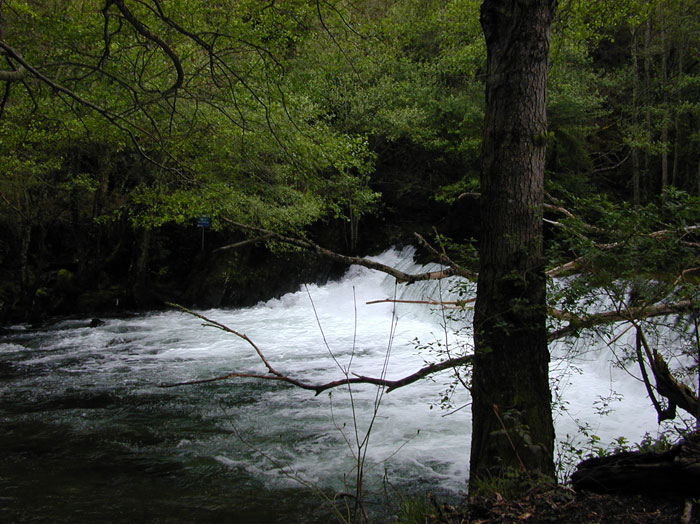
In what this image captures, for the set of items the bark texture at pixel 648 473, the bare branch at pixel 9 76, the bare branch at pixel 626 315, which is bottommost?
the bark texture at pixel 648 473

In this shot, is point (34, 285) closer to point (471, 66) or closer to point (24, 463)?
point (24, 463)

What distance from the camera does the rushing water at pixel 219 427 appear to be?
199 inches

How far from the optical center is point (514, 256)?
11.2 ft

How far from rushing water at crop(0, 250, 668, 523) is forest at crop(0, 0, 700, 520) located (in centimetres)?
92

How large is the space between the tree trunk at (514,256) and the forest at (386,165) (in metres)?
0.01

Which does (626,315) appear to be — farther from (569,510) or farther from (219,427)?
(219,427)

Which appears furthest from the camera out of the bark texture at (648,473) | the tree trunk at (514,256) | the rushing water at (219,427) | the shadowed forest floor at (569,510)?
the rushing water at (219,427)

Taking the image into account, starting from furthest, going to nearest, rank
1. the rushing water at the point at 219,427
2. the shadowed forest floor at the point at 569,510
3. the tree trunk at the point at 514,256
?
the rushing water at the point at 219,427, the tree trunk at the point at 514,256, the shadowed forest floor at the point at 569,510

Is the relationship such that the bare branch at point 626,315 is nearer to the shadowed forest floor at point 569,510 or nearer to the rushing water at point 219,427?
the rushing water at point 219,427

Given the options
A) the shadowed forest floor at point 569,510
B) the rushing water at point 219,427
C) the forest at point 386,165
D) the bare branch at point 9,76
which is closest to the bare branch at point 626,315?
the forest at point 386,165

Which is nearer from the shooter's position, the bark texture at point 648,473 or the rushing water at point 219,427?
the bark texture at point 648,473

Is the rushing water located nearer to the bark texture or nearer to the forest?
the forest

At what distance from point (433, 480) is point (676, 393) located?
2567 mm

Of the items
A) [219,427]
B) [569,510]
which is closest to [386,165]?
[219,427]
